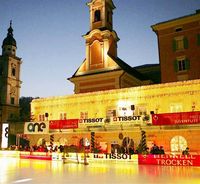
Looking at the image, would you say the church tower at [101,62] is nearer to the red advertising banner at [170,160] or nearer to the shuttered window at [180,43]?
the shuttered window at [180,43]

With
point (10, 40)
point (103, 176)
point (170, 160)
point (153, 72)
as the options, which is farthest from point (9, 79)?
point (103, 176)

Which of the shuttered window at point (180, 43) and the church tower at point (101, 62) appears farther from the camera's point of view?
the church tower at point (101, 62)

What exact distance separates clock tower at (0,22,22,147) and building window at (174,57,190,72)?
39782 mm

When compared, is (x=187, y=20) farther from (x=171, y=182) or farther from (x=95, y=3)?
(x=171, y=182)

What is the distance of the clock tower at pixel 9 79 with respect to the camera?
194 feet

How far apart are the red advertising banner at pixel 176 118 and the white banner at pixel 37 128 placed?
13045 mm

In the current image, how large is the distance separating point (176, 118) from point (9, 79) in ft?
156

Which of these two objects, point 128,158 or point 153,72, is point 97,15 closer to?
point 153,72

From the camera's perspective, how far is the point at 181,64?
32344 mm

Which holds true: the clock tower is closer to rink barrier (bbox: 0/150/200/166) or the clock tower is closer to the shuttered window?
rink barrier (bbox: 0/150/200/166)

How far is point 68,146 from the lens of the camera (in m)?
29.1

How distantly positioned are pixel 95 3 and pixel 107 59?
34.5 ft

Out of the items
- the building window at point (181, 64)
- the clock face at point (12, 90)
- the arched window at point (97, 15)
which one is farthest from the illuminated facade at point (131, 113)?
the clock face at point (12, 90)

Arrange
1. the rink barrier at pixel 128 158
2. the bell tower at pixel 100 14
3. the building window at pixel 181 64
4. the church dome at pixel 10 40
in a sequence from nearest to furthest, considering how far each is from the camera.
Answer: the rink barrier at pixel 128 158, the building window at pixel 181 64, the bell tower at pixel 100 14, the church dome at pixel 10 40
